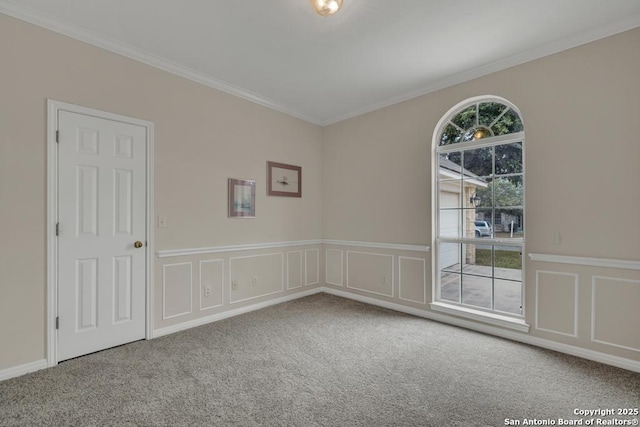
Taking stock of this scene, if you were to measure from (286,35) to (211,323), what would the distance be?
3.08 metres

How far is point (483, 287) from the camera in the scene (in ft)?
10.7

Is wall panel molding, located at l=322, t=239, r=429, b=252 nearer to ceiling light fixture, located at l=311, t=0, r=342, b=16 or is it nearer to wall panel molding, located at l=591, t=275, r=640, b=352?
wall panel molding, located at l=591, t=275, r=640, b=352

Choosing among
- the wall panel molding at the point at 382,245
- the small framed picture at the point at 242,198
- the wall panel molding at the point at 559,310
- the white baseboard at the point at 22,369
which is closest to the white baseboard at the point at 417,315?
the white baseboard at the point at 22,369

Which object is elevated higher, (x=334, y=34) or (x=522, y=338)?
(x=334, y=34)

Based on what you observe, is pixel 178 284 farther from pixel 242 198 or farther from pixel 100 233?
pixel 242 198

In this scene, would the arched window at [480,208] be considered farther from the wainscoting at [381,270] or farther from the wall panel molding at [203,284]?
the wall panel molding at [203,284]

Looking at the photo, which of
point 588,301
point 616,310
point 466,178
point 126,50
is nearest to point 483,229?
point 466,178

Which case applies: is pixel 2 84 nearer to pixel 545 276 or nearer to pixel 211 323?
pixel 211 323

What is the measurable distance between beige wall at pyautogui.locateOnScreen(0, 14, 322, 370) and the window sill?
2137mm

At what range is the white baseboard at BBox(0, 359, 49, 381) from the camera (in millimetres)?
2195

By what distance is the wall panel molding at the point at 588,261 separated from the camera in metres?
2.36

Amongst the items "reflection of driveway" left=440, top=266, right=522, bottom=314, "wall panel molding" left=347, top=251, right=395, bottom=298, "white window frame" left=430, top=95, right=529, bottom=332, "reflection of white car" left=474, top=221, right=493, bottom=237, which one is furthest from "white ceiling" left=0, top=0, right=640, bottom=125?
"wall panel molding" left=347, top=251, right=395, bottom=298

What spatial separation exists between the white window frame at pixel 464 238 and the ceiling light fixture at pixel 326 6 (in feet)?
6.42

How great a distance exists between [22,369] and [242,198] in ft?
7.90
